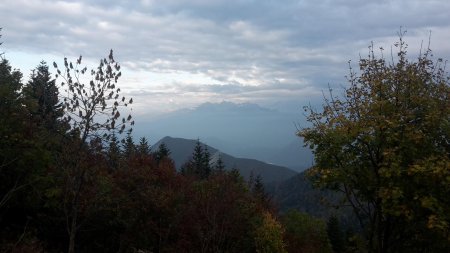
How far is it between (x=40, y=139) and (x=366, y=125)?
11.5 m

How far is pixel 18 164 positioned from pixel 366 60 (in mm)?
13891

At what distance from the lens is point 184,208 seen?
24906 millimetres

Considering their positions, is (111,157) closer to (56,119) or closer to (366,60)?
(56,119)

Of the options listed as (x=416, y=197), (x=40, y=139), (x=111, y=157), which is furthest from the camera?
(x=40, y=139)

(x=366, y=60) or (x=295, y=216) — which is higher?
(x=366, y=60)

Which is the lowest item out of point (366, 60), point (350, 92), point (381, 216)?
point (381, 216)

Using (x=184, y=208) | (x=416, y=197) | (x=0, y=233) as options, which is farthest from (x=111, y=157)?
(x=184, y=208)

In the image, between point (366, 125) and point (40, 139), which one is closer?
point (366, 125)

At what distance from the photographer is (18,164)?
675 inches

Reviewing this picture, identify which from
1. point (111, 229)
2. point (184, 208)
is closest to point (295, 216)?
point (184, 208)

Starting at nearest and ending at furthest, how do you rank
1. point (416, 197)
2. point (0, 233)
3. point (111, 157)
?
1. point (416, 197)
2. point (111, 157)
3. point (0, 233)

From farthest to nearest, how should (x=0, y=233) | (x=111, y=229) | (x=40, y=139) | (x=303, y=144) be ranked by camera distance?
(x=111, y=229), (x=0, y=233), (x=40, y=139), (x=303, y=144)

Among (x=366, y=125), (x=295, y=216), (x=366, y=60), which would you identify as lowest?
(x=295, y=216)

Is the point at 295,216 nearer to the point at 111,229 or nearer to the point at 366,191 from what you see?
the point at 111,229
